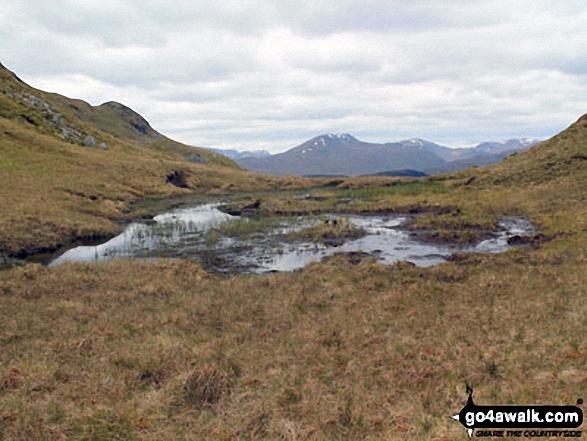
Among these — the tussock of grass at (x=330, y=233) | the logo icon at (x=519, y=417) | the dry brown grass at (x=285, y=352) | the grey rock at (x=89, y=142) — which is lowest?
the dry brown grass at (x=285, y=352)

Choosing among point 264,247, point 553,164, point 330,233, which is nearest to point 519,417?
point 264,247

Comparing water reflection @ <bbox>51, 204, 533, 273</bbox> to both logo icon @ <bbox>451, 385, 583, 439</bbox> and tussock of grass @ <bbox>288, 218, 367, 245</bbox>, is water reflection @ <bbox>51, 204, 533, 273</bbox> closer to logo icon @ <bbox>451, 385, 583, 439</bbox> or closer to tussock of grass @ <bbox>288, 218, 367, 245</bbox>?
tussock of grass @ <bbox>288, 218, 367, 245</bbox>

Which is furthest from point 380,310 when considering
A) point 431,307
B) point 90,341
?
point 90,341

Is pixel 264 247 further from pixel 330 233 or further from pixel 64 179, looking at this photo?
pixel 64 179

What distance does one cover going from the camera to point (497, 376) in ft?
31.0

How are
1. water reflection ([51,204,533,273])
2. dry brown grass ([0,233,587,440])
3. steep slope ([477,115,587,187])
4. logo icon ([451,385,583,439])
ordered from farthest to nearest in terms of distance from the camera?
steep slope ([477,115,587,187]) < water reflection ([51,204,533,273]) < dry brown grass ([0,233,587,440]) < logo icon ([451,385,583,439])

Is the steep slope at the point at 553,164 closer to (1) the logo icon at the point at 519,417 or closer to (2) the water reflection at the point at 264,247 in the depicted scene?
(2) the water reflection at the point at 264,247

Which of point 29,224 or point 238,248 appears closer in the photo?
point 238,248

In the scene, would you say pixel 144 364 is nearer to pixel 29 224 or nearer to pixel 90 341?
pixel 90 341

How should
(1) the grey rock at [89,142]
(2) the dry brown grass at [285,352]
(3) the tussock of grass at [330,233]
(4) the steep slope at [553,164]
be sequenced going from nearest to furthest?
(2) the dry brown grass at [285,352] < (3) the tussock of grass at [330,233] < (4) the steep slope at [553,164] < (1) the grey rock at [89,142]

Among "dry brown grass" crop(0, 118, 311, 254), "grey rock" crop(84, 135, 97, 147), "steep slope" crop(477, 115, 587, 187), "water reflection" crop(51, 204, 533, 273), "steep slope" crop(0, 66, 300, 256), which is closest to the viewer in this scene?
"water reflection" crop(51, 204, 533, 273)

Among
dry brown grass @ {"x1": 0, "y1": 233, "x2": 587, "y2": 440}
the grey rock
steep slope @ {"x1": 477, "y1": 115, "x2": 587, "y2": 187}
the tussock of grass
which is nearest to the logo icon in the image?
dry brown grass @ {"x1": 0, "y1": 233, "x2": 587, "y2": 440}

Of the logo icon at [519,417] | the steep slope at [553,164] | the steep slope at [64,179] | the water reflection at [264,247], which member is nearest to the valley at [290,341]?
the logo icon at [519,417]

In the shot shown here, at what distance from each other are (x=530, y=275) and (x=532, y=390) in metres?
11.3
